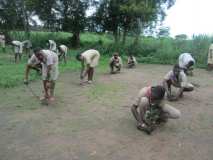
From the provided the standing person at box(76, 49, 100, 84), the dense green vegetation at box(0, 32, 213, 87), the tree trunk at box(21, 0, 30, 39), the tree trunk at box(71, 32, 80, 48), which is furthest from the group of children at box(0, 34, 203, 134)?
the tree trunk at box(21, 0, 30, 39)

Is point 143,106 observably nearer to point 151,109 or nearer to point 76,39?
point 151,109

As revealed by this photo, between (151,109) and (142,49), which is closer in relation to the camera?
(151,109)

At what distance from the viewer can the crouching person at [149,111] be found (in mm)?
5270

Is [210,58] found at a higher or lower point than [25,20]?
lower

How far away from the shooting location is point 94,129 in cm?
565

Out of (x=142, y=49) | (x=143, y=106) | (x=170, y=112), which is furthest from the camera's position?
(x=142, y=49)

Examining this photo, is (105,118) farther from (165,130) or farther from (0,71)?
(0,71)

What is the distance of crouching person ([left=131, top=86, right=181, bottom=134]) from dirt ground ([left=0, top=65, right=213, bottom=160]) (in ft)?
0.50

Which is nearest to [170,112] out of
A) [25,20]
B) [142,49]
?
[142,49]

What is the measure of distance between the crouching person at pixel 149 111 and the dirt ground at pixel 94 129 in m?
0.15

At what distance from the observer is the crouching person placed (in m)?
5.27

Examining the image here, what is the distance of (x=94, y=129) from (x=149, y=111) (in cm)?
101

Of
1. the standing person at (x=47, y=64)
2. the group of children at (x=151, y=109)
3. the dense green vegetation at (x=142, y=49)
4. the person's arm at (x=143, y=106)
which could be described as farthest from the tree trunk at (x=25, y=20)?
the person's arm at (x=143, y=106)

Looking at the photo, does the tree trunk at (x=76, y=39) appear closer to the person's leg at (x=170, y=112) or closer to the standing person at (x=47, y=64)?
the standing person at (x=47, y=64)
